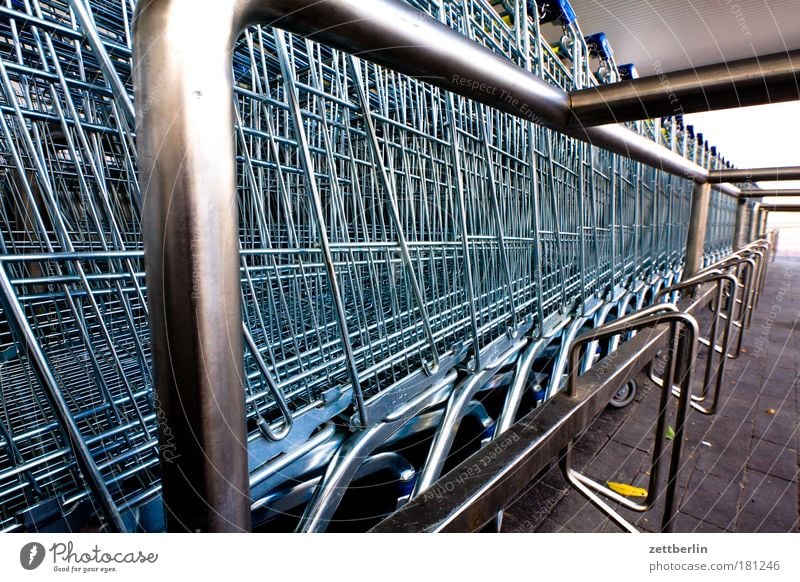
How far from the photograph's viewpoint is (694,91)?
41cm

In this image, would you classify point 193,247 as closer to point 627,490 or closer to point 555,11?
point 627,490

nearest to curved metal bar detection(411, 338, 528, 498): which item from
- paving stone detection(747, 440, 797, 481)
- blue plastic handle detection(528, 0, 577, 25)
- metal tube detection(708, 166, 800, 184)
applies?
paving stone detection(747, 440, 797, 481)

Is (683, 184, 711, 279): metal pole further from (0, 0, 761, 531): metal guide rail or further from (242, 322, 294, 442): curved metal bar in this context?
(242, 322, 294, 442): curved metal bar

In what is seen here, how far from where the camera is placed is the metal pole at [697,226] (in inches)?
62.4

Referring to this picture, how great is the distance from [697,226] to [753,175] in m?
0.37

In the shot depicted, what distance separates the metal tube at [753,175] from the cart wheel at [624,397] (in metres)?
0.70

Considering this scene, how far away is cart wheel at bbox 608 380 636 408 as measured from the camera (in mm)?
1500

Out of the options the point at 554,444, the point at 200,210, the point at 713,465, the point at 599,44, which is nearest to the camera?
the point at 200,210

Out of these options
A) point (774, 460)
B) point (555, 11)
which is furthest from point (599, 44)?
point (774, 460)

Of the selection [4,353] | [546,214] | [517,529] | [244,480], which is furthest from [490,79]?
[546,214]

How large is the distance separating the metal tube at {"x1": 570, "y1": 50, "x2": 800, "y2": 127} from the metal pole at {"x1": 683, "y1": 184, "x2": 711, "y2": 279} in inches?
53.5

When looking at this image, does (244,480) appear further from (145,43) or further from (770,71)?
(770,71)

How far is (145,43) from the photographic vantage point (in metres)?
0.22
